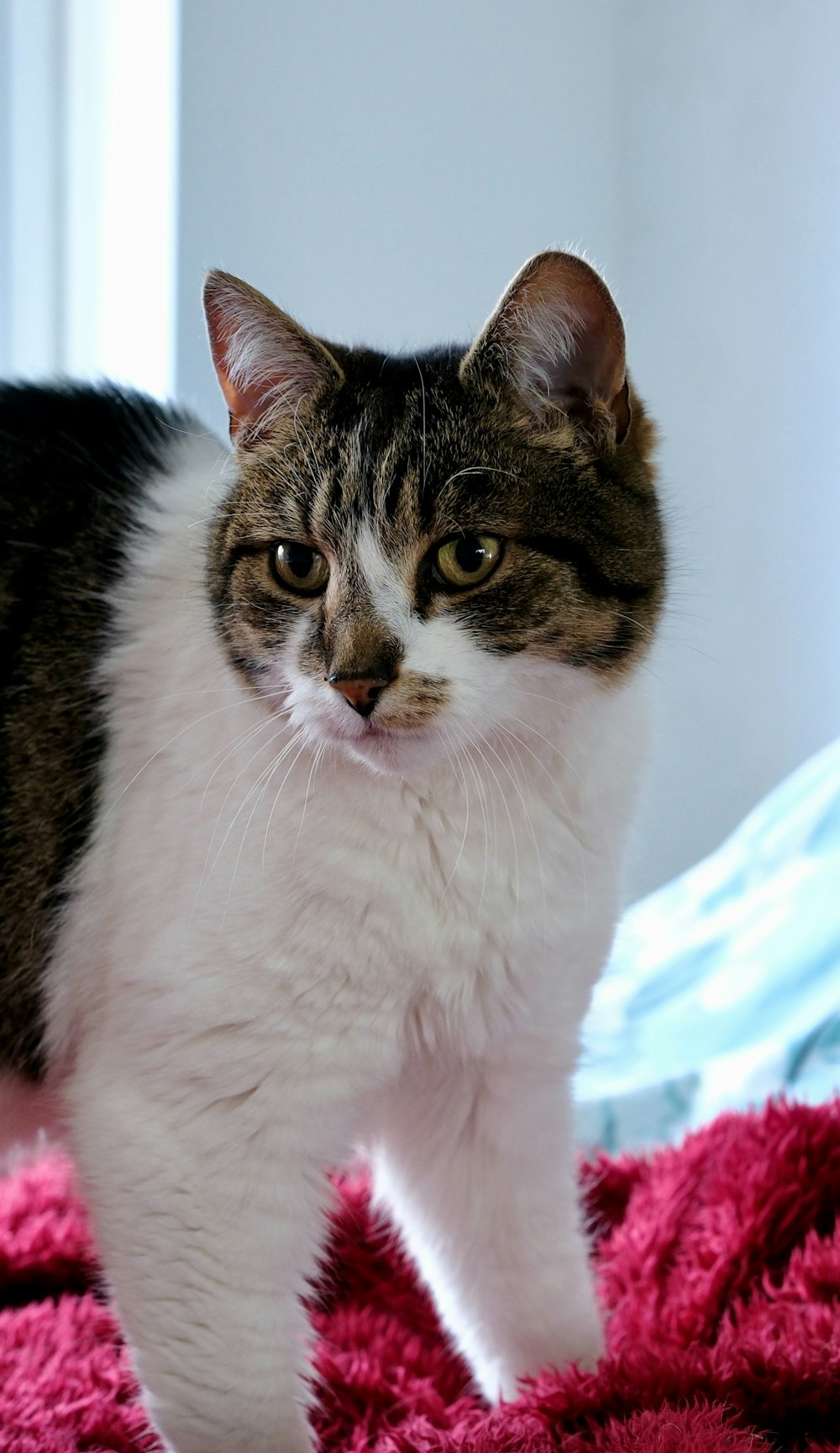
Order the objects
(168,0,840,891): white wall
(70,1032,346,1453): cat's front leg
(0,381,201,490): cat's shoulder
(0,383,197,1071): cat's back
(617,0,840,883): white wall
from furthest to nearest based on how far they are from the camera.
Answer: (617,0,840,883): white wall
(168,0,840,891): white wall
(0,381,201,490): cat's shoulder
(0,383,197,1071): cat's back
(70,1032,346,1453): cat's front leg

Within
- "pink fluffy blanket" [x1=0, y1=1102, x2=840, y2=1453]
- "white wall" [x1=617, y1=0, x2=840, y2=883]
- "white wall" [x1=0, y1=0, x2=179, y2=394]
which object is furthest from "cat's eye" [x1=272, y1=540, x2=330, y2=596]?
"white wall" [x1=617, y1=0, x2=840, y2=883]

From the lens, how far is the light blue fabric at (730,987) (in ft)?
5.52

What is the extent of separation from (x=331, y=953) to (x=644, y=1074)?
2.96 feet

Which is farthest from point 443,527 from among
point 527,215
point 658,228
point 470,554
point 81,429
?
point 658,228

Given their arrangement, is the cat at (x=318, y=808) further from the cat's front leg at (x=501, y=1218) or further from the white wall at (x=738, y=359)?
the white wall at (x=738, y=359)

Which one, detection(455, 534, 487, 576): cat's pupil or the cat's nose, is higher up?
detection(455, 534, 487, 576): cat's pupil

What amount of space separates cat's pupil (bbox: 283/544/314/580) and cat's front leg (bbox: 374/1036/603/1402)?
0.48 meters

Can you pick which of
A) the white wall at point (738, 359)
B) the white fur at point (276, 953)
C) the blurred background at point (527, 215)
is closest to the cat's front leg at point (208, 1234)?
the white fur at point (276, 953)

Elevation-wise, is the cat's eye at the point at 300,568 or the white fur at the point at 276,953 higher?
the cat's eye at the point at 300,568

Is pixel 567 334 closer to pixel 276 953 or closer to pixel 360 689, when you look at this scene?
pixel 360 689

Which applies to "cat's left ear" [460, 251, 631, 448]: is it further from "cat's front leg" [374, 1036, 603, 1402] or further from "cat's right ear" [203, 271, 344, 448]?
"cat's front leg" [374, 1036, 603, 1402]

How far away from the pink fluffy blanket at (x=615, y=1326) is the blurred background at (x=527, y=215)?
2.84 feet

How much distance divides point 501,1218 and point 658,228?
2.06 meters

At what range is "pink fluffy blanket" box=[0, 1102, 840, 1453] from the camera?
1.08 m
